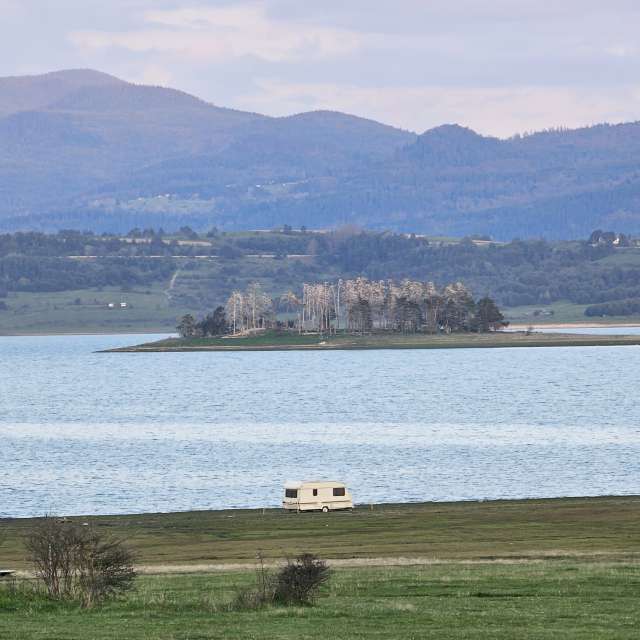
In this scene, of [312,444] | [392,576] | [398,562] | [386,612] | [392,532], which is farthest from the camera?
[312,444]

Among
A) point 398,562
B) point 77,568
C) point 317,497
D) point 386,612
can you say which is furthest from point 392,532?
point 386,612

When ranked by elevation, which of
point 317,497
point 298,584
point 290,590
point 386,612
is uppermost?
point 298,584

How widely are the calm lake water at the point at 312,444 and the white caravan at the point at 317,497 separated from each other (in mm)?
6955

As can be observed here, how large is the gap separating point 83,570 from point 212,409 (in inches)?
4565

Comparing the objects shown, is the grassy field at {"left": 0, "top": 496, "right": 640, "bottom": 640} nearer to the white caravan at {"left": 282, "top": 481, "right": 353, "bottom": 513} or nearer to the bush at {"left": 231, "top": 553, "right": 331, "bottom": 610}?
the bush at {"left": 231, "top": 553, "right": 331, "bottom": 610}

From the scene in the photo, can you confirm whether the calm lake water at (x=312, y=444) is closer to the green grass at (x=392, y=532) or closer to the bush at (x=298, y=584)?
the green grass at (x=392, y=532)

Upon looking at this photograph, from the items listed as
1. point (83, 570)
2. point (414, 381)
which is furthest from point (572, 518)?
point (414, 381)

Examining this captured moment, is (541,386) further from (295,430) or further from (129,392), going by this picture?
(295,430)

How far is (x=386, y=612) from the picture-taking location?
95.3 ft

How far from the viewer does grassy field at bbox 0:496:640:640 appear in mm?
27188

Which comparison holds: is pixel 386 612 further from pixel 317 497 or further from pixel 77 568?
pixel 317 497

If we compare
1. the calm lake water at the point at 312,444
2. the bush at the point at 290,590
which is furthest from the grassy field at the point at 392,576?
the calm lake water at the point at 312,444

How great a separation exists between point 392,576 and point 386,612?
731 centimetres

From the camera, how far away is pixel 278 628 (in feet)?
89.3
